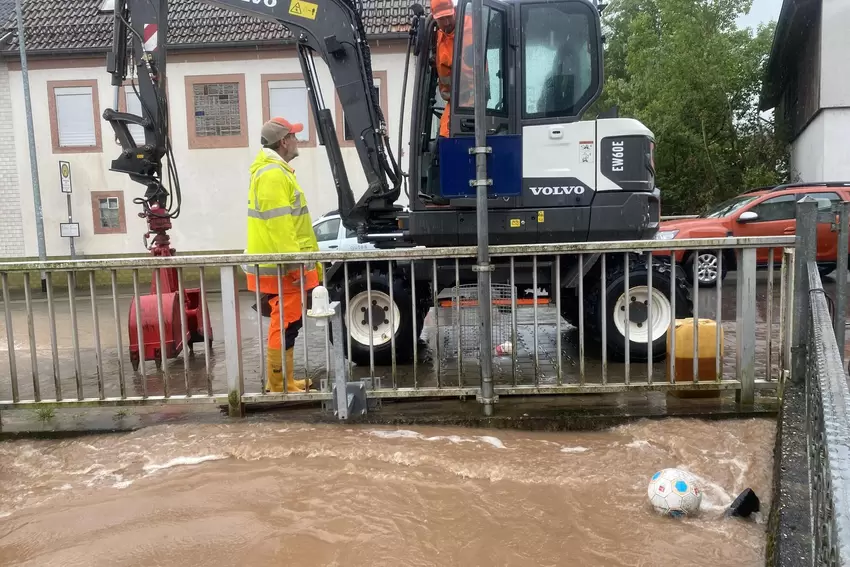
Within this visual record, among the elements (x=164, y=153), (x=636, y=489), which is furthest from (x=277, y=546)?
(x=164, y=153)

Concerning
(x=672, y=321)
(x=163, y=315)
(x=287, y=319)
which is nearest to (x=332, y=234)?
(x=163, y=315)

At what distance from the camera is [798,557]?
2283 mm

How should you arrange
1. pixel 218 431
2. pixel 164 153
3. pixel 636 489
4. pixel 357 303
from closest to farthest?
pixel 636 489 → pixel 218 431 → pixel 357 303 → pixel 164 153

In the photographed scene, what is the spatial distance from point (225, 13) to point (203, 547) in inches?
709

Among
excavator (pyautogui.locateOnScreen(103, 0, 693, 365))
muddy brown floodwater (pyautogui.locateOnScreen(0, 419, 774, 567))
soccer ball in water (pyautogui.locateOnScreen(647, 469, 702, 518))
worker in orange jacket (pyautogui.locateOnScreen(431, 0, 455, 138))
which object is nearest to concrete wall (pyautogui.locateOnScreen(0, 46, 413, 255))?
excavator (pyautogui.locateOnScreen(103, 0, 693, 365))

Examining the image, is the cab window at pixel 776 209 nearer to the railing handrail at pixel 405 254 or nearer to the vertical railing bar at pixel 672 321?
the railing handrail at pixel 405 254

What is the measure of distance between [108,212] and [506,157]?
53.5ft

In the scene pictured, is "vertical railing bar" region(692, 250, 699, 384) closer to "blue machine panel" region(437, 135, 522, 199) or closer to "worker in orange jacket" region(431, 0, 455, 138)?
"blue machine panel" region(437, 135, 522, 199)

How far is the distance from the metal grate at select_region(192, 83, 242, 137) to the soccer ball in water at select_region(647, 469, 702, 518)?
1699 cm

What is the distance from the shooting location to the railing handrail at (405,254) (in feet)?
15.1

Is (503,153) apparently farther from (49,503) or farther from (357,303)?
(49,503)

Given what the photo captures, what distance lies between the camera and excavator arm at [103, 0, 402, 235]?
6.59m

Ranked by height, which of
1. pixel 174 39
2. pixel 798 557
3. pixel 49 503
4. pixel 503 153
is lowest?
pixel 49 503

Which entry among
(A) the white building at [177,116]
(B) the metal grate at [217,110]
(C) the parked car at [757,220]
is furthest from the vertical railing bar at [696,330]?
(B) the metal grate at [217,110]
